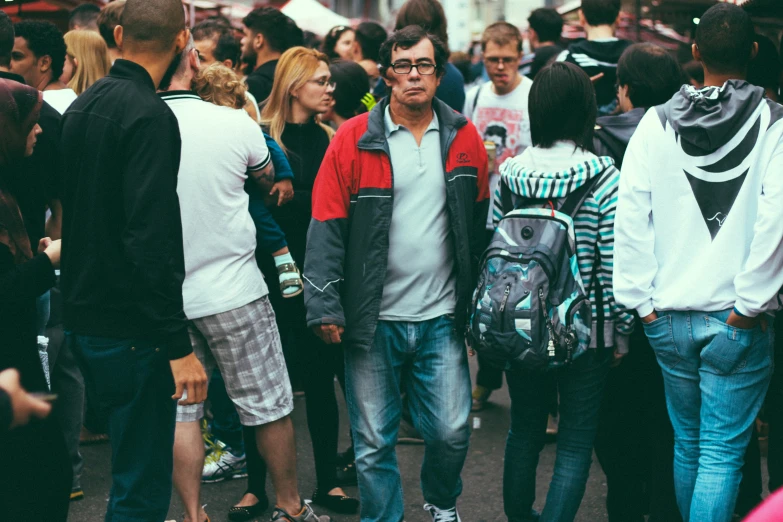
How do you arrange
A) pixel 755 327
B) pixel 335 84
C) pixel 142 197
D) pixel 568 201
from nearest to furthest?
pixel 142 197, pixel 755 327, pixel 568 201, pixel 335 84

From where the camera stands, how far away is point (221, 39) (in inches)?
258

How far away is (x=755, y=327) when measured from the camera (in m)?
3.52

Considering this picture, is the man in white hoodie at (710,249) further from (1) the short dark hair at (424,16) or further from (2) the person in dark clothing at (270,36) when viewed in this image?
(2) the person in dark clothing at (270,36)

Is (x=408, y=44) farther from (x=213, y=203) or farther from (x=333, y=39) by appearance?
(x=333, y=39)

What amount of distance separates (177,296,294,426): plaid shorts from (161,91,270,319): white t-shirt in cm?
7

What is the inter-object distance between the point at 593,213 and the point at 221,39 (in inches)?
142

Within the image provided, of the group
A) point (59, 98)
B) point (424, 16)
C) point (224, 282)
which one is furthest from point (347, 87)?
point (224, 282)

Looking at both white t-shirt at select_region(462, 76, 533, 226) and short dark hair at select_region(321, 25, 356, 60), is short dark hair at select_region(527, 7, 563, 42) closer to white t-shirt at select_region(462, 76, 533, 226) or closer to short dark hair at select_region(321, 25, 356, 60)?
white t-shirt at select_region(462, 76, 533, 226)

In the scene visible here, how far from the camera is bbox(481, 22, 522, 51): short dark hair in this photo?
6266mm

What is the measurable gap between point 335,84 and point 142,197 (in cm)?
257

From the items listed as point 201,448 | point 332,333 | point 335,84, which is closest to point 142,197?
point 332,333

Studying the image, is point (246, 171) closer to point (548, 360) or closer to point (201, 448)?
point (201, 448)

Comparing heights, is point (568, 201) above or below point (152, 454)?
above

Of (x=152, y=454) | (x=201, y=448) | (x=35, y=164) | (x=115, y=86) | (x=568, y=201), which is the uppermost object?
(x=115, y=86)
